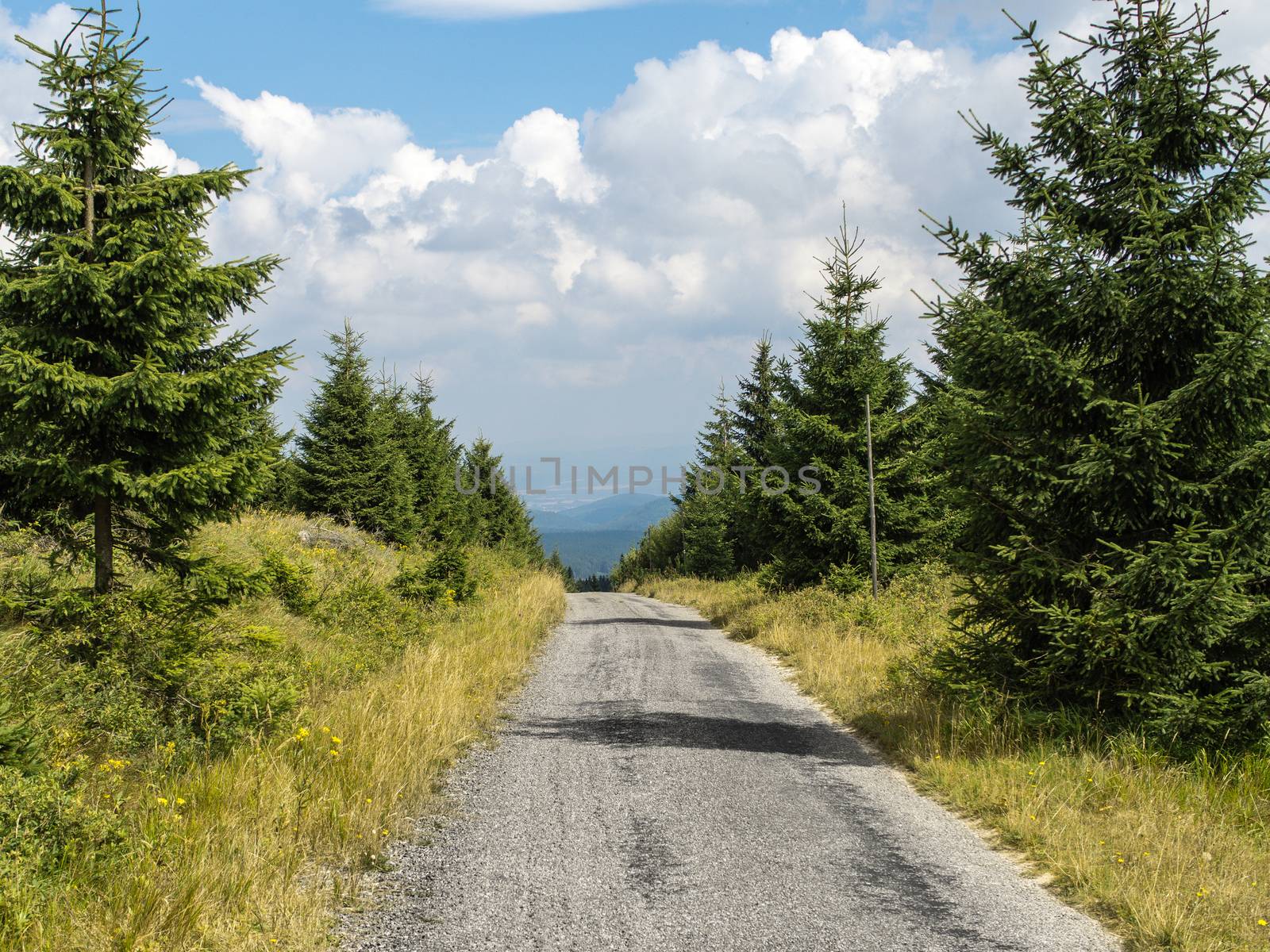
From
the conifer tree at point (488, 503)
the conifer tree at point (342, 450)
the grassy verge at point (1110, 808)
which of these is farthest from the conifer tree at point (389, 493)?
the grassy verge at point (1110, 808)

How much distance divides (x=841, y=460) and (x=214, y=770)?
15.8m

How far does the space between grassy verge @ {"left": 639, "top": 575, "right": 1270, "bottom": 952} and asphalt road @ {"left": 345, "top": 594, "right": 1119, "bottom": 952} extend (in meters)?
0.27

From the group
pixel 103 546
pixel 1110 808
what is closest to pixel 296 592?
pixel 103 546

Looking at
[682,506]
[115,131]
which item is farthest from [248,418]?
[682,506]

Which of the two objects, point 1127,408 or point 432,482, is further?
point 432,482

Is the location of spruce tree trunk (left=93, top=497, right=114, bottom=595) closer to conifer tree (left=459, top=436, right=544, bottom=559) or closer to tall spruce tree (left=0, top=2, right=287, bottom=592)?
tall spruce tree (left=0, top=2, right=287, bottom=592)

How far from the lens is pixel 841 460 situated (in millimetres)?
19375

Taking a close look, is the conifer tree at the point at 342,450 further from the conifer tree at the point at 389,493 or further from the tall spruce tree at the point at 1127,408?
the tall spruce tree at the point at 1127,408

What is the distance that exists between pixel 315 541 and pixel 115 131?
1398cm

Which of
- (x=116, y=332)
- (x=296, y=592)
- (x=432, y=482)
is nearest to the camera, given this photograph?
(x=116, y=332)

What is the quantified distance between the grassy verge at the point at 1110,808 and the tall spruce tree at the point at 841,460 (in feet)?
28.8

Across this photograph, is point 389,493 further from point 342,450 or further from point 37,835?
point 37,835

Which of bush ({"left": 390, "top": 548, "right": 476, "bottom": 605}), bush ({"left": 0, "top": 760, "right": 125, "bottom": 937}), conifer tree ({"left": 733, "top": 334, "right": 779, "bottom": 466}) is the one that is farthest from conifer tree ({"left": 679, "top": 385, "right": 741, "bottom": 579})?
bush ({"left": 0, "top": 760, "right": 125, "bottom": 937})

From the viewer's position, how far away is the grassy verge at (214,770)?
4.04 metres
